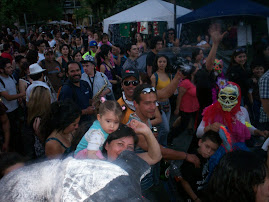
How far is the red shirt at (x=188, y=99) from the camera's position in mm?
5344

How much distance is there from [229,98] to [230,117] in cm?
24

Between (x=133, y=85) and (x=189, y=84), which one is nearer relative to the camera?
(x=133, y=85)

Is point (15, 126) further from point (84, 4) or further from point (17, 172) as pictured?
point (84, 4)

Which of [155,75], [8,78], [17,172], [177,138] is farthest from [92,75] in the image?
[17,172]

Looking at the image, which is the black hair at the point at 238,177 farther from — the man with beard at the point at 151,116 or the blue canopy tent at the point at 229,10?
the blue canopy tent at the point at 229,10

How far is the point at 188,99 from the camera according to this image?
17.6 ft

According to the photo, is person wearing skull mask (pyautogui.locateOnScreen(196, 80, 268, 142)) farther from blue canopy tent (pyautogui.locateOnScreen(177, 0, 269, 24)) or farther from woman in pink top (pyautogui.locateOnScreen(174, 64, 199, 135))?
blue canopy tent (pyautogui.locateOnScreen(177, 0, 269, 24))

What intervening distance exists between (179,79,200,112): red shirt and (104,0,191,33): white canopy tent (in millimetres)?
8109

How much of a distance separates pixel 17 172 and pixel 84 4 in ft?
118

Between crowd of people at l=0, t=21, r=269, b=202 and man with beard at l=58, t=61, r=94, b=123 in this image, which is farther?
man with beard at l=58, t=61, r=94, b=123

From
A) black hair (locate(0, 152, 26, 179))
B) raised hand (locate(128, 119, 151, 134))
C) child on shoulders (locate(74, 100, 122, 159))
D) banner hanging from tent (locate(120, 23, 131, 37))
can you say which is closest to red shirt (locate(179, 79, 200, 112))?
child on shoulders (locate(74, 100, 122, 159))

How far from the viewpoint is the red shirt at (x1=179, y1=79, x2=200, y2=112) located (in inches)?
210

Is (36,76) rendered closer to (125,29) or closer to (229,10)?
(229,10)

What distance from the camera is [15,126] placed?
4520 mm
